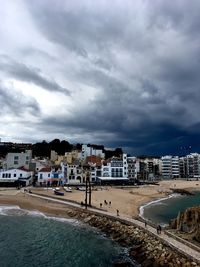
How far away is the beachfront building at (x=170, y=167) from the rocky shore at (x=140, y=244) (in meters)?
129

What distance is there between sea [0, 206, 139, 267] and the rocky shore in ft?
3.60

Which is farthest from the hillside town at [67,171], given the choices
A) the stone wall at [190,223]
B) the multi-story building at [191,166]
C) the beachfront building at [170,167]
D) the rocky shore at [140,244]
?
the stone wall at [190,223]

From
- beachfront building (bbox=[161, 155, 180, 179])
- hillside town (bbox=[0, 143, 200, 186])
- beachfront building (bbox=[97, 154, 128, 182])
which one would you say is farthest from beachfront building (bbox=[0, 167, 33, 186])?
beachfront building (bbox=[161, 155, 180, 179])

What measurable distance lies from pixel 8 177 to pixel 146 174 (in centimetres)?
7689

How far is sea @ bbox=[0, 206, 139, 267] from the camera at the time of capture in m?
34.7

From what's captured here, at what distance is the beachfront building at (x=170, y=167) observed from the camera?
17938 cm

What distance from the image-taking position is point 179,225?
1624 inches

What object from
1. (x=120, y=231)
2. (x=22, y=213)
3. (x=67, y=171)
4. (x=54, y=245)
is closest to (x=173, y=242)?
(x=120, y=231)

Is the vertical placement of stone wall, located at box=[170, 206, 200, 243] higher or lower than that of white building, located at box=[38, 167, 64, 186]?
lower

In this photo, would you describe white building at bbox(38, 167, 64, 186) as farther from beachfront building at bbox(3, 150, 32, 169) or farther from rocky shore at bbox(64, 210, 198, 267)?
rocky shore at bbox(64, 210, 198, 267)

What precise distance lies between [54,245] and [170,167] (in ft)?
482

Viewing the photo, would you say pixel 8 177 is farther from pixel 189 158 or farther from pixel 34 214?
pixel 189 158

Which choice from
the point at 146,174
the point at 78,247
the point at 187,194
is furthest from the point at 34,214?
the point at 146,174

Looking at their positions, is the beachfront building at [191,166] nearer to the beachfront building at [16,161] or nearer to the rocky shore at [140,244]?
the beachfront building at [16,161]
